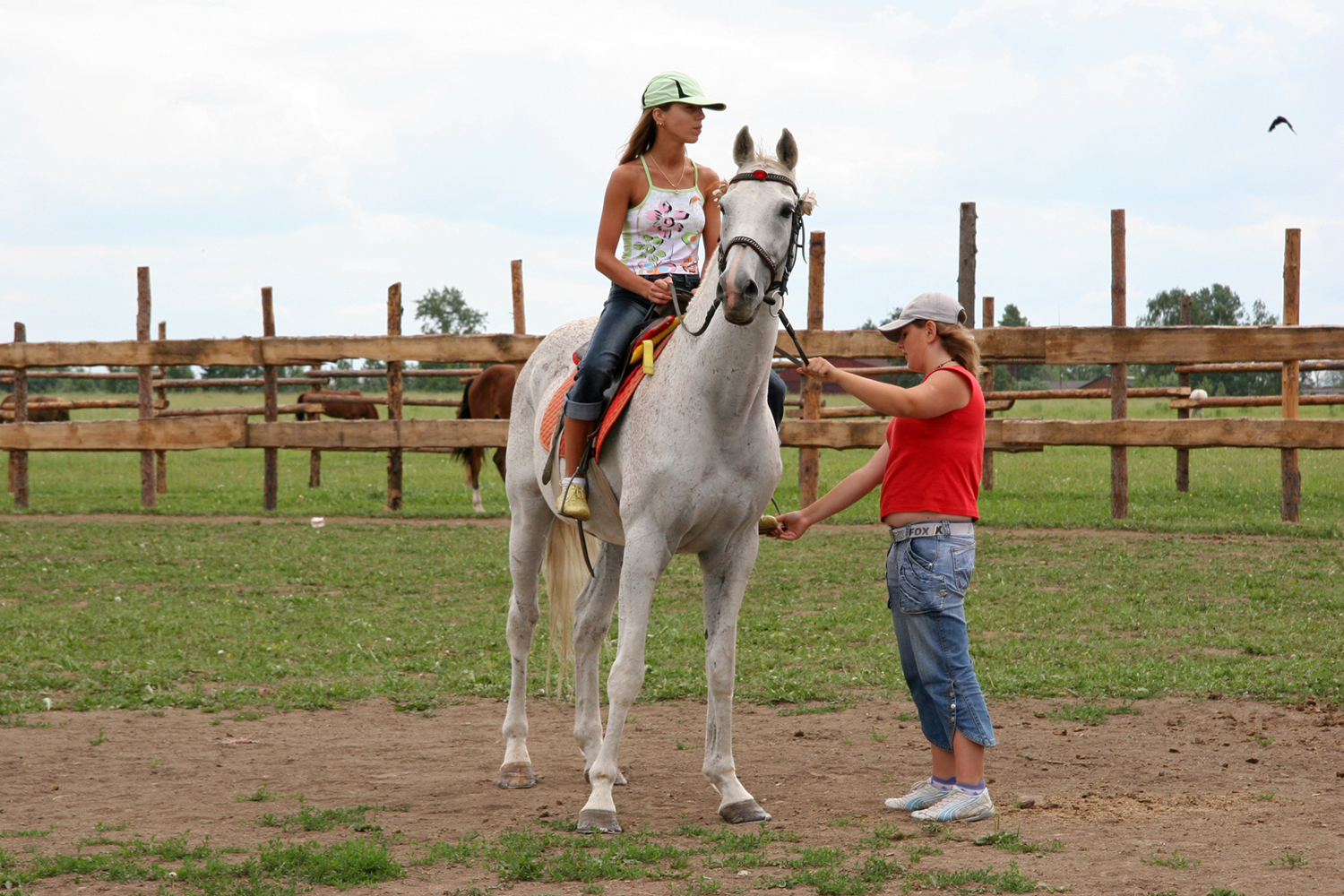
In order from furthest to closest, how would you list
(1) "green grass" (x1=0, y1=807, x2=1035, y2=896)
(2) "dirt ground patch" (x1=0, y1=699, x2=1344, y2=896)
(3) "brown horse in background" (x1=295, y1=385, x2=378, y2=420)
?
(3) "brown horse in background" (x1=295, y1=385, x2=378, y2=420), (2) "dirt ground patch" (x1=0, y1=699, x2=1344, y2=896), (1) "green grass" (x1=0, y1=807, x2=1035, y2=896)

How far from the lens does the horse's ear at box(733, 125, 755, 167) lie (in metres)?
4.21

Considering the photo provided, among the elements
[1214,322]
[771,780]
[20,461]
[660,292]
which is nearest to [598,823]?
[771,780]

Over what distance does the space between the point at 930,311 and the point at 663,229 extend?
1.22 meters

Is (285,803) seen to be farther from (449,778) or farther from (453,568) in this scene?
(453,568)

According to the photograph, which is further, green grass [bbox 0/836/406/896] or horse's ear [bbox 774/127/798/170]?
horse's ear [bbox 774/127/798/170]

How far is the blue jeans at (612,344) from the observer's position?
4.91 m

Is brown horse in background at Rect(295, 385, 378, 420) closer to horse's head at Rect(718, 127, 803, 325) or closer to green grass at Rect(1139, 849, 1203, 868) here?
horse's head at Rect(718, 127, 803, 325)

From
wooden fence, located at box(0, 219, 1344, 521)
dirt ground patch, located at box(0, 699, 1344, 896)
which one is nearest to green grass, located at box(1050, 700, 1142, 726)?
dirt ground patch, located at box(0, 699, 1344, 896)

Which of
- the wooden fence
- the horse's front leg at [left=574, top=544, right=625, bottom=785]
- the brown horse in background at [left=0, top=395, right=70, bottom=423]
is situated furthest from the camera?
the brown horse in background at [left=0, top=395, right=70, bottom=423]

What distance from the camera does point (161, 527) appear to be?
13016mm

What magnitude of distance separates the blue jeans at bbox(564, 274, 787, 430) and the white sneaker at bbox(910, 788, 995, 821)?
1.62m

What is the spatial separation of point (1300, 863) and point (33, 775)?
4981mm

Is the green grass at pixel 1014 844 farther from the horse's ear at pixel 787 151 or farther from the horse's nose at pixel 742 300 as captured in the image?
the horse's ear at pixel 787 151

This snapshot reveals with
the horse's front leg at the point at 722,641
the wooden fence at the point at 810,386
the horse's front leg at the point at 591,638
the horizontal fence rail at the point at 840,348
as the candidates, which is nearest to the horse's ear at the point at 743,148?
the horse's front leg at the point at 722,641
